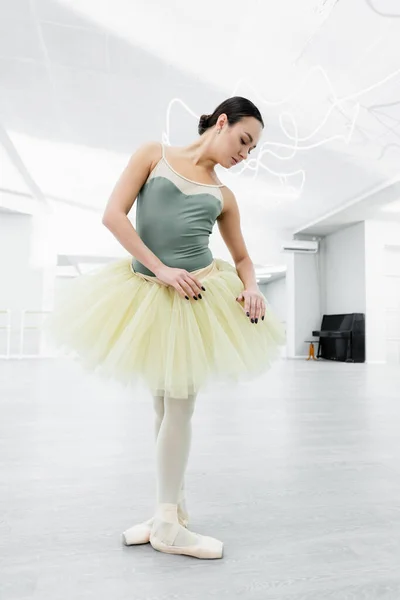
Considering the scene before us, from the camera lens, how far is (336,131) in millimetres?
5133

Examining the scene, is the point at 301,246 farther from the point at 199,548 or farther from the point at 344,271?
the point at 199,548

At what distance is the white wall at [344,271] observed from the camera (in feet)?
30.2

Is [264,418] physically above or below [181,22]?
below

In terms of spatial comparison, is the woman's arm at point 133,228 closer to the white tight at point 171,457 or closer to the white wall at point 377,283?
the white tight at point 171,457

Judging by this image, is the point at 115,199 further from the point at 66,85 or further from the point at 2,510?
the point at 66,85

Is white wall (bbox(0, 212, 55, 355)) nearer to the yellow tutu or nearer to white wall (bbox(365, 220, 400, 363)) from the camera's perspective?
white wall (bbox(365, 220, 400, 363))

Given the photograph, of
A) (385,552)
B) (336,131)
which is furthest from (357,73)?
(385,552)

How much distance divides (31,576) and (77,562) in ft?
0.30

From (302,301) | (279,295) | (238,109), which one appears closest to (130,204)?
(238,109)

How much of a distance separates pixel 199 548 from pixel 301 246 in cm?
967

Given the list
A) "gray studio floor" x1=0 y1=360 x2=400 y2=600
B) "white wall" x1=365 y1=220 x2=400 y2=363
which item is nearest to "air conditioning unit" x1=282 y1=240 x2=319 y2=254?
"white wall" x1=365 y1=220 x2=400 y2=363

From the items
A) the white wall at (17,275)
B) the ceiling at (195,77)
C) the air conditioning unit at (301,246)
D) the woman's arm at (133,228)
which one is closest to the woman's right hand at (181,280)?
the woman's arm at (133,228)

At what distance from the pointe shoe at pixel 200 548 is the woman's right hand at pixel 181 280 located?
53cm

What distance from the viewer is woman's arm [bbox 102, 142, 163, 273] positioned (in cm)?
104
